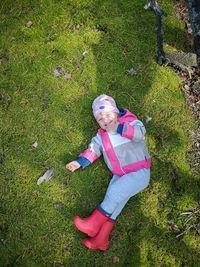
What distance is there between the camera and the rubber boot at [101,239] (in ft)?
11.5

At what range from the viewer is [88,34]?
14.8 feet

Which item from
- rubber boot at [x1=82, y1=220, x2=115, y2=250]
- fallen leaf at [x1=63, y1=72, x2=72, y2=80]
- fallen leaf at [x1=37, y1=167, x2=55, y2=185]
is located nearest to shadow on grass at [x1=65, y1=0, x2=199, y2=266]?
rubber boot at [x1=82, y1=220, x2=115, y2=250]

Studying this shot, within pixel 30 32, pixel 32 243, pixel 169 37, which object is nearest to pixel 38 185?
pixel 32 243

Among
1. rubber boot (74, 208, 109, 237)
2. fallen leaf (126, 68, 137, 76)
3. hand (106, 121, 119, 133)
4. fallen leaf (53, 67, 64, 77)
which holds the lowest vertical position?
rubber boot (74, 208, 109, 237)

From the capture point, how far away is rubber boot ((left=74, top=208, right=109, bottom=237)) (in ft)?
11.5

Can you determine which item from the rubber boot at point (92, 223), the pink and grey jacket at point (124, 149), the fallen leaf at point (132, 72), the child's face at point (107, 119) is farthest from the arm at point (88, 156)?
the fallen leaf at point (132, 72)

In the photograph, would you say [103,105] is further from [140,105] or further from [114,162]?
[114,162]

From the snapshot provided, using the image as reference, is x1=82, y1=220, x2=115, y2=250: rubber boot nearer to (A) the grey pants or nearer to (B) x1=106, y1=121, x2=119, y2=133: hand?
(A) the grey pants

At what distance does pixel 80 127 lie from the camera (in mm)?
4191

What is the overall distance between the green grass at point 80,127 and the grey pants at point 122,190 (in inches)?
12.5

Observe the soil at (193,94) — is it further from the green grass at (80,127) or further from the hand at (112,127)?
the hand at (112,127)

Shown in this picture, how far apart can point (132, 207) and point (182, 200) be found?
100 cm

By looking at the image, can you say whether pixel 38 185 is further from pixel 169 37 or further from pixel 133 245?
pixel 169 37

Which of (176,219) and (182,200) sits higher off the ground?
(182,200)
